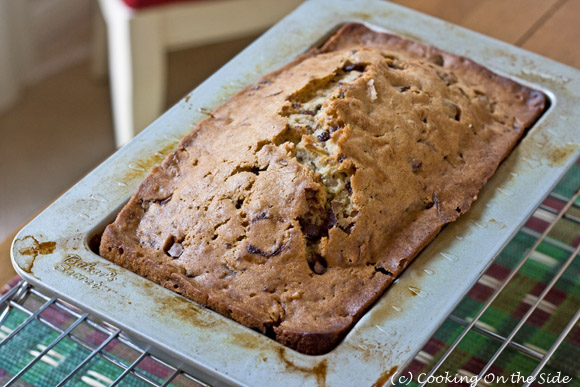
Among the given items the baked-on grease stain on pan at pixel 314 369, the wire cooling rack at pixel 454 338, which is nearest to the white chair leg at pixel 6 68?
the wire cooling rack at pixel 454 338

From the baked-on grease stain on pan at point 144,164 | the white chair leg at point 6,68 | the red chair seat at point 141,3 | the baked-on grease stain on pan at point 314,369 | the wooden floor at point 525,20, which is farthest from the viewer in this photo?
the white chair leg at point 6,68

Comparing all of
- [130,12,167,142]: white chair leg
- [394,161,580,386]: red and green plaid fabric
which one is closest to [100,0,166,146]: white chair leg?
[130,12,167,142]: white chair leg

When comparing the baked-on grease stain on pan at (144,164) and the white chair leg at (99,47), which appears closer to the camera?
the baked-on grease stain on pan at (144,164)

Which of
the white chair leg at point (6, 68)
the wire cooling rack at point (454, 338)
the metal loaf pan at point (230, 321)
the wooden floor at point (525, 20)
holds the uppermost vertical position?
the wooden floor at point (525, 20)

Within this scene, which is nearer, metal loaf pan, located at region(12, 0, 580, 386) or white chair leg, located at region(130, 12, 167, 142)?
metal loaf pan, located at region(12, 0, 580, 386)

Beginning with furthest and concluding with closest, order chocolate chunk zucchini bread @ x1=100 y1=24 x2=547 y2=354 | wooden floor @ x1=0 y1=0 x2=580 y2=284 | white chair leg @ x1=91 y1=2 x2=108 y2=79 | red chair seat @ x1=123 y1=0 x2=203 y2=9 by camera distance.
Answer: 1. white chair leg @ x1=91 y1=2 x2=108 y2=79
2. red chair seat @ x1=123 y1=0 x2=203 y2=9
3. wooden floor @ x1=0 y1=0 x2=580 y2=284
4. chocolate chunk zucchini bread @ x1=100 y1=24 x2=547 y2=354

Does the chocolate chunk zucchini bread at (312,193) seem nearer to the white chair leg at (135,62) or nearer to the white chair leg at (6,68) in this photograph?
the white chair leg at (135,62)

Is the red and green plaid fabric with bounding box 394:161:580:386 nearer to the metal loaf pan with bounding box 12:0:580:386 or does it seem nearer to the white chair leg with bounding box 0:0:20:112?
the metal loaf pan with bounding box 12:0:580:386

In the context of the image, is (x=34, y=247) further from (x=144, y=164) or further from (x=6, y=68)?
(x=6, y=68)
